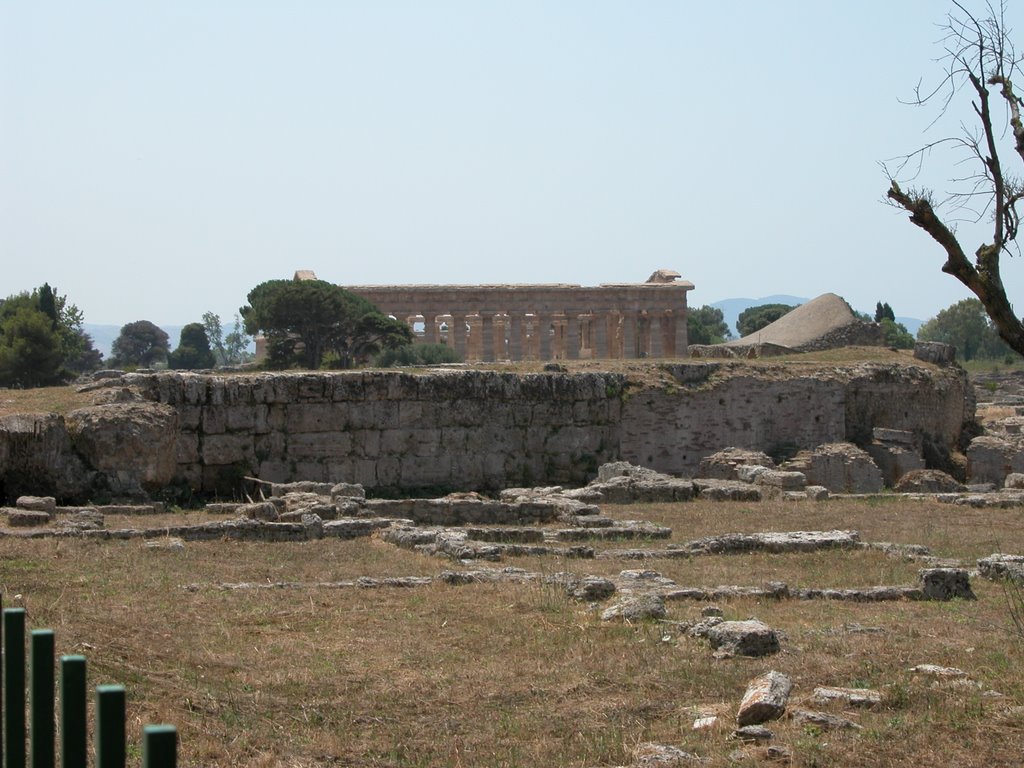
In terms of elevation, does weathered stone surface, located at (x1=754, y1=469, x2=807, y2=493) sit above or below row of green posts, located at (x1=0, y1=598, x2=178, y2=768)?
below

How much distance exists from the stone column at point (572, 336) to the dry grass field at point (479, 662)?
39.2m

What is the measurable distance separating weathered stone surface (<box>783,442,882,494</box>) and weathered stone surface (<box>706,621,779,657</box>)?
1705 centimetres

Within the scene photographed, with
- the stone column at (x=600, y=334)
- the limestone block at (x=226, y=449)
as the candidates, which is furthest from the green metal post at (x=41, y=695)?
the stone column at (x=600, y=334)

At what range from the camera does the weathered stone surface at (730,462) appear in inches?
1055

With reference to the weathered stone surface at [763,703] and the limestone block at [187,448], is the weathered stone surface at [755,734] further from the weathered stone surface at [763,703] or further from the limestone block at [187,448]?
the limestone block at [187,448]

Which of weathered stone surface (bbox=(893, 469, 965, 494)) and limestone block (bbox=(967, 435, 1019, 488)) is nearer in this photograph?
weathered stone surface (bbox=(893, 469, 965, 494))

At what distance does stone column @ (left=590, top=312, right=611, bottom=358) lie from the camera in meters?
55.5

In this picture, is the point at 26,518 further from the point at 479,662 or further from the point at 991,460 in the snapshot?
the point at 991,460

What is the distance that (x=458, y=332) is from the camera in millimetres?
55562

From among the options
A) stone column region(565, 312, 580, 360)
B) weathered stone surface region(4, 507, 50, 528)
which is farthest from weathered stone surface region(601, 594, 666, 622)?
stone column region(565, 312, 580, 360)

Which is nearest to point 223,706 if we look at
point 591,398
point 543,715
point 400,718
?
point 400,718

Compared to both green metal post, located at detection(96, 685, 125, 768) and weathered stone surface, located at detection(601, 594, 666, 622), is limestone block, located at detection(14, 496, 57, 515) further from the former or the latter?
green metal post, located at detection(96, 685, 125, 768)

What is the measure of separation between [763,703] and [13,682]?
193 inches

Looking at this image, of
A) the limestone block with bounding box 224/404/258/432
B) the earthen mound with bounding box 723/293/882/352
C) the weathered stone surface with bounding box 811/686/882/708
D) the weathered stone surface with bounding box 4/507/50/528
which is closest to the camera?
the weathered stone surface with bounding box 811/686/882/708
